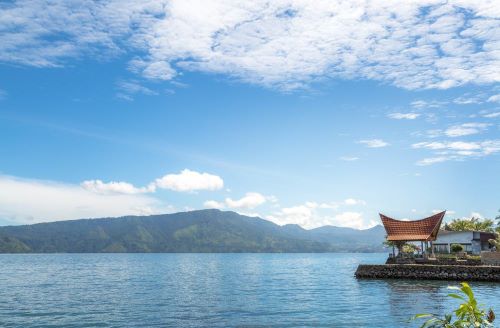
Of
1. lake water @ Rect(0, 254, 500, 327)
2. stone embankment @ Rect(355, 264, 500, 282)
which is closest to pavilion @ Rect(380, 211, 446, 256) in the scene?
stone embankment @ Rect(355, 264, 500, 282)

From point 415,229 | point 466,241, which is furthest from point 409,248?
point 415,229

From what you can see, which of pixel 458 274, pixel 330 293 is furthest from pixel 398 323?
Answer: pixel 458 274

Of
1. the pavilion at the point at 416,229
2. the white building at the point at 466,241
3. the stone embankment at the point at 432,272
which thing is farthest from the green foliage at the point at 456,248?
the stone embankment at the point at 432,272

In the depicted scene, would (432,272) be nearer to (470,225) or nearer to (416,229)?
(416,229)

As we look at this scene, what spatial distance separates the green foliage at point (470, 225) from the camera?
396ft

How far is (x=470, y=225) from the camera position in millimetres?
121000

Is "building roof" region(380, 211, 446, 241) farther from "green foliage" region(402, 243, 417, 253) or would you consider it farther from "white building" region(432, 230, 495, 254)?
"green foliage" region(402, 243, 417, 253)

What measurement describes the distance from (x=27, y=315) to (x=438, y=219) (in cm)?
6815

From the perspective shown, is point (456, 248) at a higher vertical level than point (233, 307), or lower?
higher

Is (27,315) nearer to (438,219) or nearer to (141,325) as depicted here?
(141,325)

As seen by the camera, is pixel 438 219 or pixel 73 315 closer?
pixel 73 315

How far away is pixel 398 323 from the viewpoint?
36656mm

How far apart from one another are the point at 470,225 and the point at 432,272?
5621cm

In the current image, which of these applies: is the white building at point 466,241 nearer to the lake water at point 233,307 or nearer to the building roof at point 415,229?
the building roof at point 415,229
